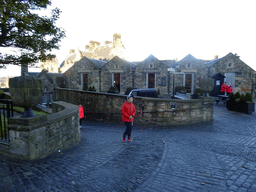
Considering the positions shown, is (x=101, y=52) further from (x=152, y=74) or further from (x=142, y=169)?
(x=142, y=169)

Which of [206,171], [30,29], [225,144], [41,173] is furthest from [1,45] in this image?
Result: [225,144]

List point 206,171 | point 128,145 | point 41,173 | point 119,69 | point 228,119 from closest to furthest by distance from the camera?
point 41,173
point 206,171
point 128,145
point 228,119
point 119,69

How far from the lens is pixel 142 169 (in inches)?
152

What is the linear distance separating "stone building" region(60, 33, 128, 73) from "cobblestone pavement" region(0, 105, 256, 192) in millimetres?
36445

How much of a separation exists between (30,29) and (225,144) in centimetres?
937

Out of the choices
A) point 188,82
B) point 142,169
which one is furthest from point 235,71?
point 142,169

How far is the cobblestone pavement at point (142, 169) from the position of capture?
10.4 ft

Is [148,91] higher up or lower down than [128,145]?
higher up

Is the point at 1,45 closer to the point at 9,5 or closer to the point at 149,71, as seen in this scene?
the point at 9,5

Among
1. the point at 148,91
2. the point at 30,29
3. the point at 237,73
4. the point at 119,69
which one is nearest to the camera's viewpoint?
the point at 30,29

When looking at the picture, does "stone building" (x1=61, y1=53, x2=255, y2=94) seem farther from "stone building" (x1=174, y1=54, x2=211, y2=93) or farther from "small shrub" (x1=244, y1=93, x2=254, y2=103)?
"small shrub" (x1=244, y1=93, x2=254, y2=103)

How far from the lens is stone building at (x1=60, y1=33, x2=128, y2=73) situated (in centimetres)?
4088

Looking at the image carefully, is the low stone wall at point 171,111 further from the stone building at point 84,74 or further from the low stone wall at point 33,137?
the stone building at point 84,74

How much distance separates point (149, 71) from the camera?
67.9 ft
